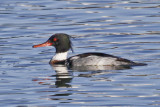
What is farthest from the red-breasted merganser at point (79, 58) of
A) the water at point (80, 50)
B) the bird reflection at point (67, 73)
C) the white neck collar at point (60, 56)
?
the water at point (80, 50)

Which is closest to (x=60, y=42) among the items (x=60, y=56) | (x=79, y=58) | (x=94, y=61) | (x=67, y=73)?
(x=60, y=56)

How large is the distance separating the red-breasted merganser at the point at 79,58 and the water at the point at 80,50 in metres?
0.39

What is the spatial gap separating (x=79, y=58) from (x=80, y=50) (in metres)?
2.03

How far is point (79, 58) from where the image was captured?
1778 cm

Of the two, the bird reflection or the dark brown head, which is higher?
the dark brown head

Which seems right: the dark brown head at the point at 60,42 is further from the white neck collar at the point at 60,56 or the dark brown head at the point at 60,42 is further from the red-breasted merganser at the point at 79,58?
the white neck collar at the point at 60,56

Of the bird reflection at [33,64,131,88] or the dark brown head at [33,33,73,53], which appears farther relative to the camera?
the dark brown head at [33,33,73,53]

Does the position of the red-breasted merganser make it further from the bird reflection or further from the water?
the water

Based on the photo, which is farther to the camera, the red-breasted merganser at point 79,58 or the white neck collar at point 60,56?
the white neck collar at point 60,56

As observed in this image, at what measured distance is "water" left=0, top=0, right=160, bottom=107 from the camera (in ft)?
44.5

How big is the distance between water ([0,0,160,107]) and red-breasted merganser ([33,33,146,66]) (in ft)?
1.29

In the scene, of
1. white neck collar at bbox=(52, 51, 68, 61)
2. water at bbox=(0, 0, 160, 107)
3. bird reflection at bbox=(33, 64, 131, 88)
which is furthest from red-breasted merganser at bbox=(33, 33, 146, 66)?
water at bbox=(0, 0, 160, 107)

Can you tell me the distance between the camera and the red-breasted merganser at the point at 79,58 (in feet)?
57.0

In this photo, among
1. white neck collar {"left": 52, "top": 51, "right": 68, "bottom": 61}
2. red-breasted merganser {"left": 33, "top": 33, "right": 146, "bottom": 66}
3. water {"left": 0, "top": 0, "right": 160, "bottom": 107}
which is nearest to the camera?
water {"left": 0, "top": 0, "right": 160, "bottom": 107}
